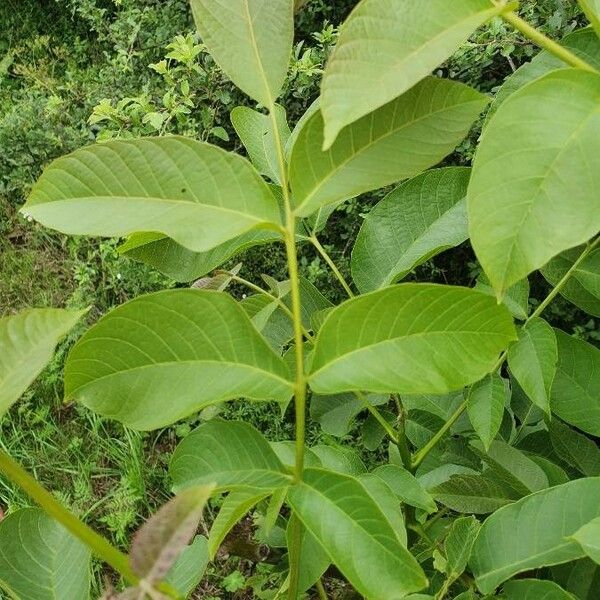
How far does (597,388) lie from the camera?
0.90 m

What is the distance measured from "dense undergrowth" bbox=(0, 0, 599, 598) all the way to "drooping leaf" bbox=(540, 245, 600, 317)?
814 mm

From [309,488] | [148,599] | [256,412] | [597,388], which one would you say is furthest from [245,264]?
[148,599]

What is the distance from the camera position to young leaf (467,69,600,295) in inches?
20.3

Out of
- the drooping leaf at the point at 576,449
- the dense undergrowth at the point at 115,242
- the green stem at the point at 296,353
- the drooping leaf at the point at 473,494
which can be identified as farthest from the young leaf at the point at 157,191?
the dense undergrowth at the point at 115,242

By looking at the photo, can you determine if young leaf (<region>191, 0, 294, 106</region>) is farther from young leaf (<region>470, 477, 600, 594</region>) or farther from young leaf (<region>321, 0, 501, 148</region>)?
young leaf (<region>470, 477, 600, 594</region>)

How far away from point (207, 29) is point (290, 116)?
1.72m

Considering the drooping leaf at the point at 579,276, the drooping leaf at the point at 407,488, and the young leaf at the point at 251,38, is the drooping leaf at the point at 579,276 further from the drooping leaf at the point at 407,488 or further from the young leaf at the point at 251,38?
the young leaf at the point at 251,38

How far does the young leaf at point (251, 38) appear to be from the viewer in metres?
0.68

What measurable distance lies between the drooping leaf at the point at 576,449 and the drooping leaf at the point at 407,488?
0.22m

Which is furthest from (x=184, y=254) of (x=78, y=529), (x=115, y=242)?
(x=115, y=242)

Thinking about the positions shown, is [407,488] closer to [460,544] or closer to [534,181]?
[460,544]

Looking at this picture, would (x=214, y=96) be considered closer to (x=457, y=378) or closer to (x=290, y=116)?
(x=290, y=116)

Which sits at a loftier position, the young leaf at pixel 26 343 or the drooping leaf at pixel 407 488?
the young leaf at pixel 26 343

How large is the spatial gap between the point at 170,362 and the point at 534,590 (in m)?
0.45
